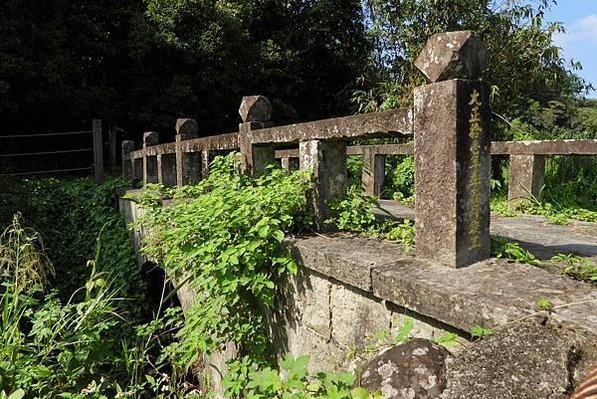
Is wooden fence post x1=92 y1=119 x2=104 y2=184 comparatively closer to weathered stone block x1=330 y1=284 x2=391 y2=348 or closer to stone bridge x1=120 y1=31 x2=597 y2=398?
stone bridge x1=120 y1=31 x2=597 y2=398

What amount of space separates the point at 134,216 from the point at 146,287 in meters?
1.13

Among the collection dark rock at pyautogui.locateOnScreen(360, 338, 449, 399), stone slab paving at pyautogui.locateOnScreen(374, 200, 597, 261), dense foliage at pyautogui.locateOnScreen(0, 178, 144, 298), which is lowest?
dense foliage at pyautogui.locateOnScreen(0, 178, 144, 298)

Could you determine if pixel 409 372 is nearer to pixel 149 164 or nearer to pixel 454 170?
pixel 454 170

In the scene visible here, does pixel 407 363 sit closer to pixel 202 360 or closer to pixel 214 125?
pixel 202 360

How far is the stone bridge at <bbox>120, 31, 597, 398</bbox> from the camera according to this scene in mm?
1314

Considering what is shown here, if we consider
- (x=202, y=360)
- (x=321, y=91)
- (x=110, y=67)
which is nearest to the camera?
(x=202, y=360)

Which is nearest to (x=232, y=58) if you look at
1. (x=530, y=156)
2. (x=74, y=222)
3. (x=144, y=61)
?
(x=144, y=61)

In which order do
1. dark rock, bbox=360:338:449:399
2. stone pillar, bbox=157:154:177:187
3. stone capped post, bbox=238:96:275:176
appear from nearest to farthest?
dark rock, bbox=360:338:449:399 < stone capped post, bbox=238:96:275:176 < stone pillar, bbox=157:154:177:187

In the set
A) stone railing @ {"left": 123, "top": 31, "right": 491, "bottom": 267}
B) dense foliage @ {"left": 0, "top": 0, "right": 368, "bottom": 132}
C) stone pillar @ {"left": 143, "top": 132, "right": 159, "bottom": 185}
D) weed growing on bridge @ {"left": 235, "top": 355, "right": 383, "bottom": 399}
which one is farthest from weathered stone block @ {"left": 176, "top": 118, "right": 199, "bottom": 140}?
dense foliage @ {"left": 0, "top": 0, "right": 368, "bottom": 132}

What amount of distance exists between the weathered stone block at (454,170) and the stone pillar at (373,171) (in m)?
4.94

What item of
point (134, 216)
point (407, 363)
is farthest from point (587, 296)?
point (134, 216)

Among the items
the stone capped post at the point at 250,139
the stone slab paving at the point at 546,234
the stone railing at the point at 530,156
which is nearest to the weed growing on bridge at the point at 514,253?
the stone slab paving at the point at 546,234

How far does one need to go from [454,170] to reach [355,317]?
32.1 inches

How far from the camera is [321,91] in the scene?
1753 centimetres
